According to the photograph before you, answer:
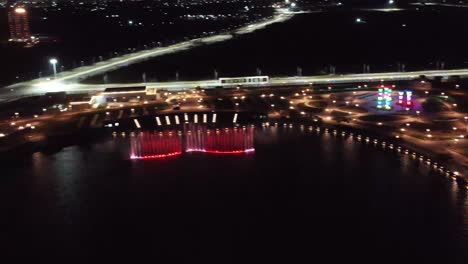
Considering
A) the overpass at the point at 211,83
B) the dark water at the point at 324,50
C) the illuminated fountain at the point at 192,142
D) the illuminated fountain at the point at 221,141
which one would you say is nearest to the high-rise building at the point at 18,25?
the dark water at the point at 324,50

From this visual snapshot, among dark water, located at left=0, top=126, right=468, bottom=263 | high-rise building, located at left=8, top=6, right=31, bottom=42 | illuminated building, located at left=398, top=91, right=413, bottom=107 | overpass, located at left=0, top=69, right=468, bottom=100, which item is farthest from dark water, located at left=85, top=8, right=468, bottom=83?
high-rise building, located at left=8, top=6, right=31, bottom=42

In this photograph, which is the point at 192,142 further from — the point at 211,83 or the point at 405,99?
the point at 211,83

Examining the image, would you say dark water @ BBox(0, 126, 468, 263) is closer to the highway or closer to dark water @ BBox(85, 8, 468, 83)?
the highway


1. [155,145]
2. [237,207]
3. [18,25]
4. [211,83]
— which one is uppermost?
[18,25]

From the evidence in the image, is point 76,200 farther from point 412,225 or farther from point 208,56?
point 208,56

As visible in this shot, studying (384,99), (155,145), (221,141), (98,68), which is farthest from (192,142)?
(98,68)

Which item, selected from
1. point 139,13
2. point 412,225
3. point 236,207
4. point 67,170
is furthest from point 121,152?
point 139,13

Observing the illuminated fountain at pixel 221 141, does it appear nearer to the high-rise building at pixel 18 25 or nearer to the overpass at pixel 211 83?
the overpass at pixel 211 83
